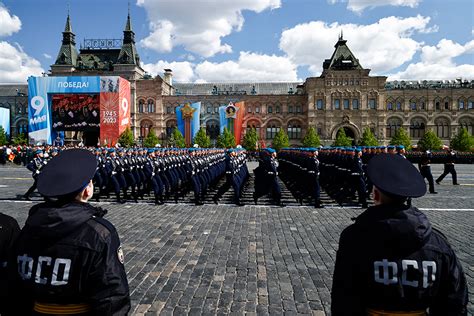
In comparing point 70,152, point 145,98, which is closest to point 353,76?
point 145,98

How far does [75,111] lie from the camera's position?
42000 mm

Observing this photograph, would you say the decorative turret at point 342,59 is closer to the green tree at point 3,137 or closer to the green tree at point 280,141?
the green tree at point 280,141

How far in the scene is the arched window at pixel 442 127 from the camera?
5191 cm

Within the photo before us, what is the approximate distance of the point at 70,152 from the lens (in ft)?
6.86

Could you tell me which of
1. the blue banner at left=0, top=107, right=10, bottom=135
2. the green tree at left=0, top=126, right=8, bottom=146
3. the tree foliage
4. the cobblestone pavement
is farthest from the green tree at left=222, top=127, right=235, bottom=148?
the cobblestone pavement

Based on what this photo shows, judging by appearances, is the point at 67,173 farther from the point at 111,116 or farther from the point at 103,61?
the point at 103,61

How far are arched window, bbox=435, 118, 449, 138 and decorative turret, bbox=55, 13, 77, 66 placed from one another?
2369 inches

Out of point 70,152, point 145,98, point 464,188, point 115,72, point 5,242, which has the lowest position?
point 464,188

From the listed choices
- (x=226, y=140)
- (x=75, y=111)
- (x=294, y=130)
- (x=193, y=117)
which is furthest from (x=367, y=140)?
(x=75, y=111)

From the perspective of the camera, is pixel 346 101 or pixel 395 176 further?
pixel 346 101

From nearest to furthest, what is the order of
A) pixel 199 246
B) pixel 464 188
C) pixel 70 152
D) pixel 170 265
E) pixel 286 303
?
pixel 70 152 < pixel 286 303 < pixel 170 265 < pixel 199 246 < pixel 464 188

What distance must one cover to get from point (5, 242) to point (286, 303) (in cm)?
279

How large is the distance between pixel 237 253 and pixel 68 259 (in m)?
3.83

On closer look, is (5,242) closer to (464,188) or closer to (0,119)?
(464,188)
